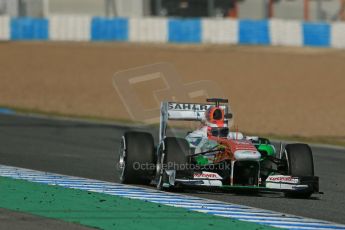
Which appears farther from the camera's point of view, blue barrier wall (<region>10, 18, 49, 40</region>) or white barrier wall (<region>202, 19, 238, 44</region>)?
blue barrier wall (<region>10, 18, 49, 40</region>)

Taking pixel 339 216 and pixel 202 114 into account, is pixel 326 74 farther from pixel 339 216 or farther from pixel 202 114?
pixel 339 216

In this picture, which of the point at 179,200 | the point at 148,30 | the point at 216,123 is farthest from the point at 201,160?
the point at 148,30

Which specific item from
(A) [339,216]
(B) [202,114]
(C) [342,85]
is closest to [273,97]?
(C) [342,85]

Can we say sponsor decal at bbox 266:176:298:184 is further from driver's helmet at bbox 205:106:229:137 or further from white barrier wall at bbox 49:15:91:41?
white barrier wall at bbox 49:15:91:41

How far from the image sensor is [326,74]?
29625 mm

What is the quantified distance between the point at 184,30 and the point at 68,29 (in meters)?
4.74

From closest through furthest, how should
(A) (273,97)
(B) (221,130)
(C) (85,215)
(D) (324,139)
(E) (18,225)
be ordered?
(E) (18,225)
(C) (85,215)
(B) (221,130)
(D) (324,139)
(A) (273,97)

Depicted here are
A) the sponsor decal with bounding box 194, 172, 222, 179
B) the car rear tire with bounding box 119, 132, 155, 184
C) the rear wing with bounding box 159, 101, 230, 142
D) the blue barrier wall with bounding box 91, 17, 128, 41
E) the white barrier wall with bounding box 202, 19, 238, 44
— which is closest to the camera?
the sponsor decal with bounding box 194, 172, 222, 179

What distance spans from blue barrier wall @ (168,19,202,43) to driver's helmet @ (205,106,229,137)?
2542 centimetres

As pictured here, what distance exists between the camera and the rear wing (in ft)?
40.3

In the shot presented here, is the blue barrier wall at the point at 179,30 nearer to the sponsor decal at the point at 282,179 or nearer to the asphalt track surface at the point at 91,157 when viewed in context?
the asphalt track surface at the point at 91,157

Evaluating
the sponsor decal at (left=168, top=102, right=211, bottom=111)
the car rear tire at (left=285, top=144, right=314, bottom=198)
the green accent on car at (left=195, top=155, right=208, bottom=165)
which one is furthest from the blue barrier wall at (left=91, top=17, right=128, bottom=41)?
the car rear tire at (left=285, top=144, right=314, bottom=198)

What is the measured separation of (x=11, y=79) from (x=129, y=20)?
795 cm

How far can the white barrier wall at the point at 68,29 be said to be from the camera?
39688 mm
